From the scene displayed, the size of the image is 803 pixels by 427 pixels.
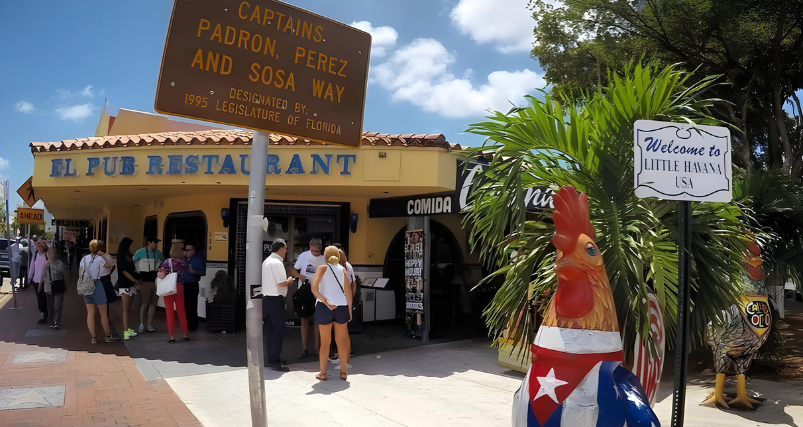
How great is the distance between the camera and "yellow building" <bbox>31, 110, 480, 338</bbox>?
8.91 m

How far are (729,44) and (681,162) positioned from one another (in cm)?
1122

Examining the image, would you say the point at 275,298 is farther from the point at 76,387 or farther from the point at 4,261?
the point at 4,261

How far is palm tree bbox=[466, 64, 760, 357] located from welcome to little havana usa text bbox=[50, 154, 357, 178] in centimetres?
540

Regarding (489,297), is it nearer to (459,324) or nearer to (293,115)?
(459,324)

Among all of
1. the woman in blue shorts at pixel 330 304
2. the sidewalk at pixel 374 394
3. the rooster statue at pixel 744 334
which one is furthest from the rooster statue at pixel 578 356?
the woman in blue shorts at pixel 330 304

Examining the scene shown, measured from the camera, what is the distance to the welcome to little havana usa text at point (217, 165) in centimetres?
905

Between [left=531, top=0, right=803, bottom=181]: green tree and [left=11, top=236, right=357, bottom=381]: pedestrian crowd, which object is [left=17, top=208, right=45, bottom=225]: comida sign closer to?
[left=11, top=236, right=357, bottom=381]: pedestrian crowd

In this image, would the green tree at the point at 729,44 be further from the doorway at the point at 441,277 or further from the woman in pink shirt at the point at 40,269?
the woman in pink shirt at the point at 40,269

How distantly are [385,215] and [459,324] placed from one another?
9.32 ft

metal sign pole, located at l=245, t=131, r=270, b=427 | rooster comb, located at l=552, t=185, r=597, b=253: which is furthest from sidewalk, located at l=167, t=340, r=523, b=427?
rooster comb, located at l=552, t=185, r=597, b=253

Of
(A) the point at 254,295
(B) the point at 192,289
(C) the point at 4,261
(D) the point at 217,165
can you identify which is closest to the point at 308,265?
(D) the point at 217,165

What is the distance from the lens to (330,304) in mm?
6734

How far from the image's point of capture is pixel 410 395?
20.4 feet

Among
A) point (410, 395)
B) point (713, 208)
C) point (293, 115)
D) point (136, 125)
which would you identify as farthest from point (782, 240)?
point (136, 125)
